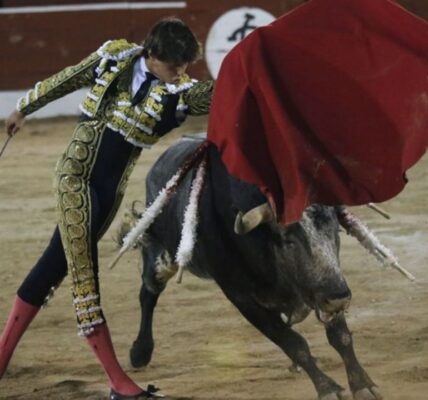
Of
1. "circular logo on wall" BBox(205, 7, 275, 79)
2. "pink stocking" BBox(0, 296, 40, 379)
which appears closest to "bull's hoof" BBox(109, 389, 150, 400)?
"pink stocking" BBox(0, 296, 40, 379)

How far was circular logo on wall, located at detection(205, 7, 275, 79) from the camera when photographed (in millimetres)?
10609

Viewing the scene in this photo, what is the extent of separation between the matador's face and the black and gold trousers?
0.23 m

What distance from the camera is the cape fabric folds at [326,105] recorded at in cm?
395

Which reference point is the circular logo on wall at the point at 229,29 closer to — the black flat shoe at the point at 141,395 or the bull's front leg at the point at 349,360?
the black flat shoe at the point at 141,395

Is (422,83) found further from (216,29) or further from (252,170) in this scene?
(216,29)

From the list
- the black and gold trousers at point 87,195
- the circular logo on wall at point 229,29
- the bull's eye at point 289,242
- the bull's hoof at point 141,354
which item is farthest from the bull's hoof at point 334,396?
the circular logo on wall at point 229,29

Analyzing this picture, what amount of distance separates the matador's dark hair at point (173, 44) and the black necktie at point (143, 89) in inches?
3.7

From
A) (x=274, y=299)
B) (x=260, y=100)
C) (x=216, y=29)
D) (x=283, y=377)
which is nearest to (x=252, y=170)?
(x=260, y=100)

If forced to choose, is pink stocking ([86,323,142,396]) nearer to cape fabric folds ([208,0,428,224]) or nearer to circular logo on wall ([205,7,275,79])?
cape fabric folds ([208,0,428,224])

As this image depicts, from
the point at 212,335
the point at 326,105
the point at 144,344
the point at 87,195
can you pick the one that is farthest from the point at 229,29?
the point at 326,105

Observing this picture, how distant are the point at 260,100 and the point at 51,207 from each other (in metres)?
3.88

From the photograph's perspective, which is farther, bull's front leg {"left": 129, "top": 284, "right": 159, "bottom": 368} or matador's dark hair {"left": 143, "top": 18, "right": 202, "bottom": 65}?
bull's front leg {"left": 129, "top": 284, "right": 159, "bottom": 368}

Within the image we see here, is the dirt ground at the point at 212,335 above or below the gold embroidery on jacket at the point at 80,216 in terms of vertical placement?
below

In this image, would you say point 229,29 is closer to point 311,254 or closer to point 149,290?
point 149,290
